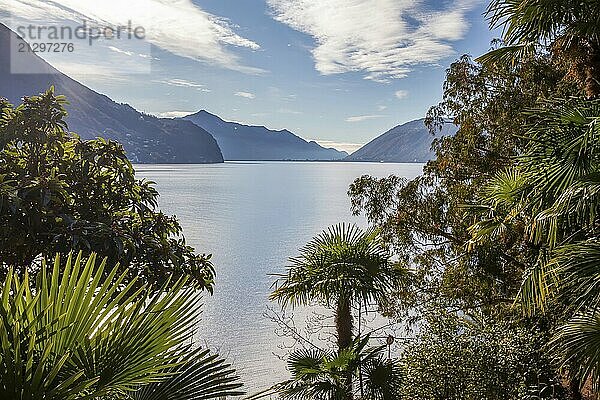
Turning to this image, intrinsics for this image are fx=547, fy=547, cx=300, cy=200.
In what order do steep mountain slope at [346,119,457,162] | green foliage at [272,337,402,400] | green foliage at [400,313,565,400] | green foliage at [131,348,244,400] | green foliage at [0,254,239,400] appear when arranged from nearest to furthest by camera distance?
green foliage at [0,254,239,400] → green foliage at [131,348,244,400] → green foliage at [272,337,402,400] → green foliage at [400,313,565,400] → steep mountain slope at [346,119,457,162]

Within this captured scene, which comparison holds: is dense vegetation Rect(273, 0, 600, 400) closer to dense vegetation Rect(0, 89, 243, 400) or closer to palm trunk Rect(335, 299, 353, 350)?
palm trunk Rect(335, 299, 353, 350)

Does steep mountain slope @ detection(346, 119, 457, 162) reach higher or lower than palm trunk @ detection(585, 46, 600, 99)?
higher

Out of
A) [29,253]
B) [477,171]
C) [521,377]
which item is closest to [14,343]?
[29,253]

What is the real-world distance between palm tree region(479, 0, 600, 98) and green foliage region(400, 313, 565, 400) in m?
2.37

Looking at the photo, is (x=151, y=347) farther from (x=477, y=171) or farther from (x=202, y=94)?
(x=202, y=94)

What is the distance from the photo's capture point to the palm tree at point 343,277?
4.54 metres

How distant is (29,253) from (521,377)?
415 cm

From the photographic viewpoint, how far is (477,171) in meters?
9.02

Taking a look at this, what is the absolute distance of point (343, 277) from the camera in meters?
4.52

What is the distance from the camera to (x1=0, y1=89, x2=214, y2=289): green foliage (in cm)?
372

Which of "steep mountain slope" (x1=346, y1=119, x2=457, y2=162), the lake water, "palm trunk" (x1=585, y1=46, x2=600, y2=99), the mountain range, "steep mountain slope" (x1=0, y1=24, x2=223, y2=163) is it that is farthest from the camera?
"steep mountain slope" (x1=346, y1=119, x2=457, y2=162)

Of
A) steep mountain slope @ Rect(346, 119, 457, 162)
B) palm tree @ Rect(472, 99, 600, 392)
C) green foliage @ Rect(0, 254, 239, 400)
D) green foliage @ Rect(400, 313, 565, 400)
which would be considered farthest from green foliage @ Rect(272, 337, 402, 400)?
steep mountain slope @ Rect(346, 119, 457, 162)

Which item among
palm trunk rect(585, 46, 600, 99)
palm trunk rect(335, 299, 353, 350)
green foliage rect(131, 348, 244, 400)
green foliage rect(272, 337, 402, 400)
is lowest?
green foliage rect(272, 337, 402, 400)

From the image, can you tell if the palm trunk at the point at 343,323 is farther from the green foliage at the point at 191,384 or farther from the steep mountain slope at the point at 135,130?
the steep mountain slope at the point at 135,130
